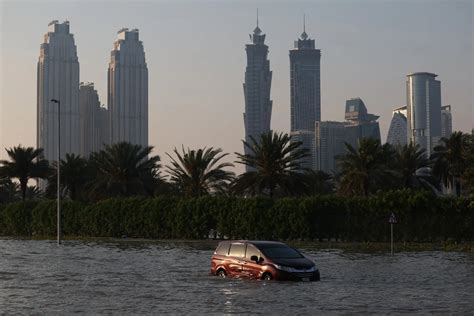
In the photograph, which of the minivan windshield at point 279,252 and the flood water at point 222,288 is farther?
the minivan windshield at point 279,252

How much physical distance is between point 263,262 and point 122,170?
Result: 49.1 m

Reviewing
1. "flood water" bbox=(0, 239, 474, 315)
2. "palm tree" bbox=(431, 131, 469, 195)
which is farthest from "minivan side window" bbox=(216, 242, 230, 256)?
"palm tree" bbox=(431, 131, 469, 195)

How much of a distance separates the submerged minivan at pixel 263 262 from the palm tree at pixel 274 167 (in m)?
37.0

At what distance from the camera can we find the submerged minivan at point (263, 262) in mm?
26391

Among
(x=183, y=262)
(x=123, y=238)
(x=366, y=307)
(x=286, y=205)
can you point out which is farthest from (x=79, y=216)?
(x=366, y=307)

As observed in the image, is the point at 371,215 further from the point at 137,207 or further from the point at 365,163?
the point at 137,207

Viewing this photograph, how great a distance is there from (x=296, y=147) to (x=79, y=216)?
1922 centimetres

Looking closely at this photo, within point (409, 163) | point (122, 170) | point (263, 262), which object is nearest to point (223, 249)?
point (263, 262)

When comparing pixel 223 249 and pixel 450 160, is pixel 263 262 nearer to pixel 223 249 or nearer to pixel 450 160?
pixel 223 249

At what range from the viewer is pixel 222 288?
25234 millimetres

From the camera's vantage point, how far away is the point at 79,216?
2835 inches

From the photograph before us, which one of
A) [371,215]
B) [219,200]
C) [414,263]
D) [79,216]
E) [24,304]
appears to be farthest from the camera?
[79,216]

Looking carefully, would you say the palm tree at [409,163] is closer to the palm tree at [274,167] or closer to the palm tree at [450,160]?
the palm tree at [450,160]

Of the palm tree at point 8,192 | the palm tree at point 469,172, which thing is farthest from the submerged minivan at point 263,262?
the palm tree at point 8,192
